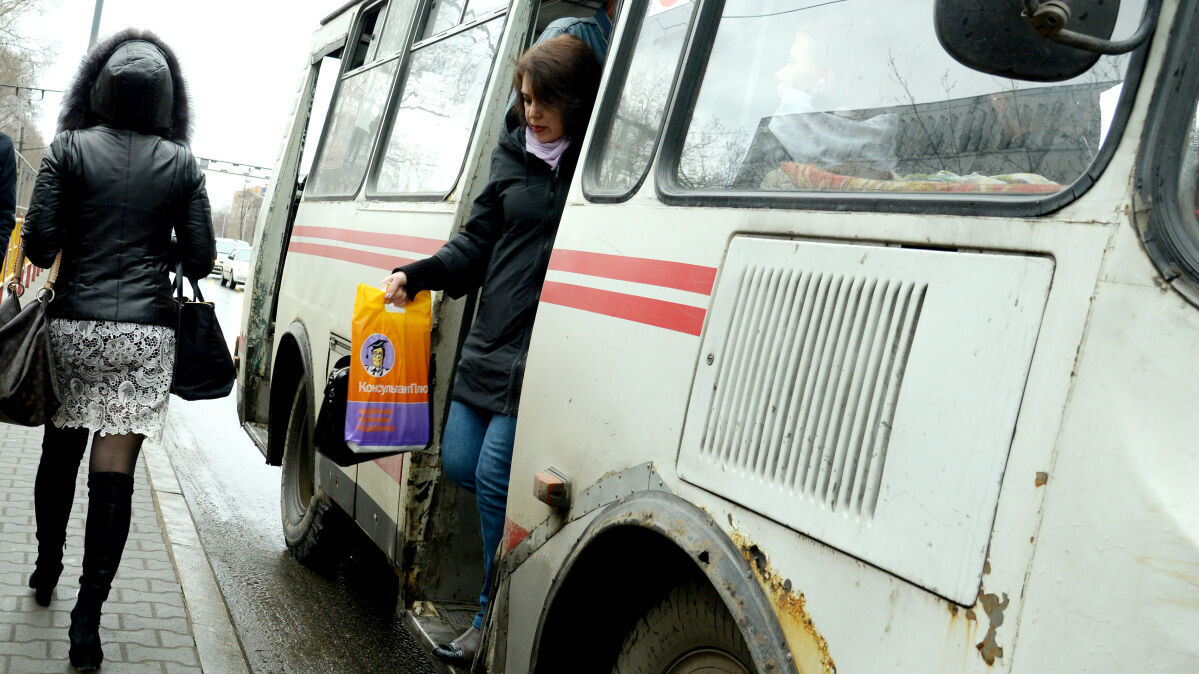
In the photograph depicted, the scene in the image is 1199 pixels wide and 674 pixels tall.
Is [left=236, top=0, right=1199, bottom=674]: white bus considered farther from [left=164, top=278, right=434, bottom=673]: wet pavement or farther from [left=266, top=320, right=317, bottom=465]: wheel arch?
[left=266, top=320, right=317, bottom=465]: wheel arch

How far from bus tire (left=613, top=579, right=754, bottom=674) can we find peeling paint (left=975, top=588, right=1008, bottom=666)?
20.5 inches

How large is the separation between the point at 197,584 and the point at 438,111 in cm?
234

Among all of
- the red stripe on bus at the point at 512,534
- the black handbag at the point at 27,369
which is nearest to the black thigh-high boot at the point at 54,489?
the black handbag at the point at 27,369

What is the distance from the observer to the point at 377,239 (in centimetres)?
446

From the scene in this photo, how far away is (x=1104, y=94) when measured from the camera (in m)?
1.62

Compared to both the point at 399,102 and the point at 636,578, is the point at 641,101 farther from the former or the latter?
the point at 399,102

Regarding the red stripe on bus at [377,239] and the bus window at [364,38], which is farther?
the bus window at [364,38]

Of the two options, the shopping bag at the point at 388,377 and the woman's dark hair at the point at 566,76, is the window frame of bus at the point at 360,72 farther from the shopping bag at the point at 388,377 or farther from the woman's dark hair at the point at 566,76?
the woman's dark hair at the point at 566,76

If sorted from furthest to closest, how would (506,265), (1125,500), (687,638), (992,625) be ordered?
1. (506,265)
2. (687,638)
3. (992,625)
4. (1125,500)

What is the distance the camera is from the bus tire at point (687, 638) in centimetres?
213

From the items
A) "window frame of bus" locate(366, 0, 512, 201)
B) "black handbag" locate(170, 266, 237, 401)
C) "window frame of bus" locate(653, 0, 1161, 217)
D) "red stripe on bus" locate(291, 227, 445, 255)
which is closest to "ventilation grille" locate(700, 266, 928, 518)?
"window frame of bus" locate(653, 0, 1161, 217)

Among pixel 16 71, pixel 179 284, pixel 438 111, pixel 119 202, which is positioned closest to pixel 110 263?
pixel 119 202

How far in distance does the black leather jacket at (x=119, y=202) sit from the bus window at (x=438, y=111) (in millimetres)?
830

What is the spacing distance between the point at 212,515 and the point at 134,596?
2.06 metres
